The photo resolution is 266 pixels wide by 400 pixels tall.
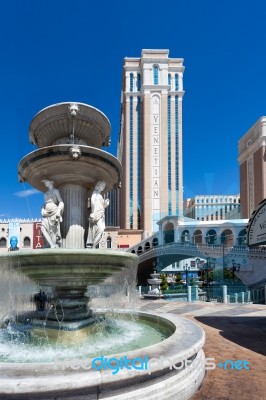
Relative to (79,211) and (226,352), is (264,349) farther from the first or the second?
(79,211)

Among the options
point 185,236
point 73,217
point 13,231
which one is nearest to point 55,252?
point 73,217

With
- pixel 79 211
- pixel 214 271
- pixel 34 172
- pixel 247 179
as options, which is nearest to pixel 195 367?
pixel 79 211

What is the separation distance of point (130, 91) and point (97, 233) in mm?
74995

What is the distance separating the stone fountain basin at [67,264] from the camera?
4824 millimetres


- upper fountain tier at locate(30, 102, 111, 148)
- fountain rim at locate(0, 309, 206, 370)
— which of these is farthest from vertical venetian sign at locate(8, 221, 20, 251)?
fountain rim at locate(0, 309, 206, 370)

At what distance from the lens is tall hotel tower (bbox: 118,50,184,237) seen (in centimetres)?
6825

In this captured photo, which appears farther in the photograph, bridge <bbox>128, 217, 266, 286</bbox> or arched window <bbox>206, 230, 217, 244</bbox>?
arched window <bbox>206, 230, 217, 244</bbox>

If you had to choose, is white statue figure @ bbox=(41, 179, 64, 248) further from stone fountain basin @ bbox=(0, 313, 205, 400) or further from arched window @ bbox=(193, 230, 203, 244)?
arched window @ bbox=(193, 230, 203, 244)

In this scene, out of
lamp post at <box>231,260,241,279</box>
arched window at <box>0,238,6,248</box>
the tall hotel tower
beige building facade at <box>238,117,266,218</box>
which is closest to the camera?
lamp post at <box>231,260,241,279</box>

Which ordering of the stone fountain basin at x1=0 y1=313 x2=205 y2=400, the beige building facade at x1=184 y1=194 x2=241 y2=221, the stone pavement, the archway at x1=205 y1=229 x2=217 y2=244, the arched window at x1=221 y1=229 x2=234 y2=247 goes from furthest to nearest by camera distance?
the beige building facade at x1=184 y1=194 x2=241 y2=221 → the archway at x1=205 y1=229 x2=217 y2=244 → the arched window at x1=221 y1=229 x2=234 y2=247 → the stone pavement → the stone fountain basin at x1=0 y1=313 x2=205 y2=400

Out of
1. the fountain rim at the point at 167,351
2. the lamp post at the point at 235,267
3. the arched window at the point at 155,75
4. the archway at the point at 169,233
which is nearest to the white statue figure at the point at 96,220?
the fountain rim at the point at 167,351

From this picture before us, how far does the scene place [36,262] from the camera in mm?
4922

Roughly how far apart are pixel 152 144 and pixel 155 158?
10.8 feet

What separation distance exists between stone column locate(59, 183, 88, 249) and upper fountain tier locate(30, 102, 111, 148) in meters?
1.07
